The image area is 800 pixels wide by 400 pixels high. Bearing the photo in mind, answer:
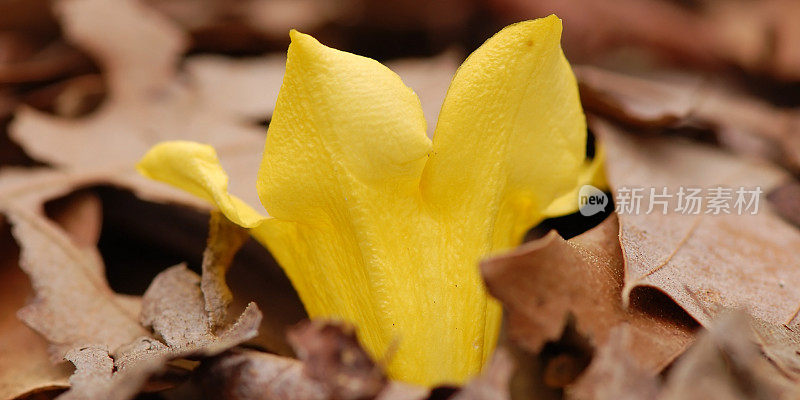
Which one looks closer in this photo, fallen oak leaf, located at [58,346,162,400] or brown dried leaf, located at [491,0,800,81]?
fallen oak leaf, located at [58,346,162,400]

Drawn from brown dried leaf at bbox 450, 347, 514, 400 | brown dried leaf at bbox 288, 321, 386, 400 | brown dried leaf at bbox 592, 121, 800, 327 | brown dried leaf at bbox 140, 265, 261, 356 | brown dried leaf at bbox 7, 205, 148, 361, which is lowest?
brown dried leaf at bbox 592, 121, 800, 327

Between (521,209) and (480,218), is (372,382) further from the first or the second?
(521,209)

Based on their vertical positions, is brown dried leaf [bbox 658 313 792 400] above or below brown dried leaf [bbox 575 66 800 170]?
above

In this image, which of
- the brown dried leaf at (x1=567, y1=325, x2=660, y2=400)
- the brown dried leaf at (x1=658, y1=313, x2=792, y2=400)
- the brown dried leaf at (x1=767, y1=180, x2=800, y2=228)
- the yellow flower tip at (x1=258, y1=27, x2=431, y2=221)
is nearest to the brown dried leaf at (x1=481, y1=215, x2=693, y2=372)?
the brown dried leaf at (x1=567, y1=325, x2=660, y2=400)

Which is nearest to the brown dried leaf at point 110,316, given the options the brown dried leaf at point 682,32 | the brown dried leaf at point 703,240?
the brown dried leaf at point 703,240

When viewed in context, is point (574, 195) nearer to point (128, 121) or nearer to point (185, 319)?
point (185, 319)

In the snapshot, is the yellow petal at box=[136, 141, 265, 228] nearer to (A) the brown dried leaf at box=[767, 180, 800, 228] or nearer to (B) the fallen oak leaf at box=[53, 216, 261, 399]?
(B) the fallen oak leaf at box=[53, 216, 261, 399]

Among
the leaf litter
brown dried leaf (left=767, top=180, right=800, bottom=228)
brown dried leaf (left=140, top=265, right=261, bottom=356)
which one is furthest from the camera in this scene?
brown dried leaf (left=767, top=180, right=800, bottom=228)

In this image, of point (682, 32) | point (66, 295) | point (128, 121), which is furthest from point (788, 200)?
point (128, 121)
